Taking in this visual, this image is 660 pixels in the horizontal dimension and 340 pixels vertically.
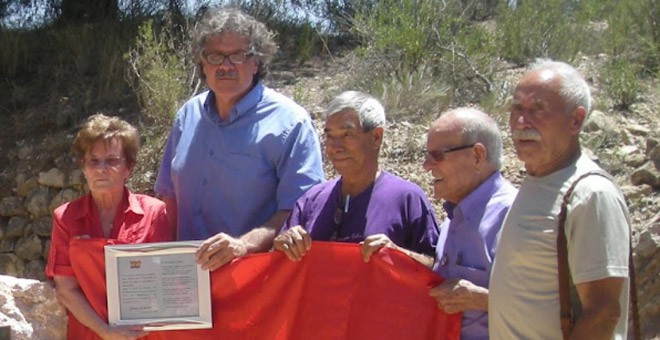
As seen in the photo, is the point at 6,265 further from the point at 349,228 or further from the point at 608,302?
the point at 608,302

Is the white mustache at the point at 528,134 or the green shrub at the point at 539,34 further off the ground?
the green shrub at the point at 539,34

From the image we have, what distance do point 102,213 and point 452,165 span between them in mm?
1662

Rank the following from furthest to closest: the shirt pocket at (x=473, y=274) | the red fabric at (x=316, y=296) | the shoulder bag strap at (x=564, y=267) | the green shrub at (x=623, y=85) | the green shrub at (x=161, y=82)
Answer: the green shrub at (x=161, y=82) → the green shrub at (x=623, y=85) → the red fabric at (x=316, y=296) → the shirt pocket at (x=473, y=274) → the shoulder bag strap at (x=564, y=267)

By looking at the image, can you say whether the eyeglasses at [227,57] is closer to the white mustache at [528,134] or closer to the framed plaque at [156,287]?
the framed plaque at [156,287]

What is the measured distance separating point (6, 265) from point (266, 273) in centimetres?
554

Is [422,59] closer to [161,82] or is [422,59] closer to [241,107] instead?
[161,82]

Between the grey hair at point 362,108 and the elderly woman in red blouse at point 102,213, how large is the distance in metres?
0.97

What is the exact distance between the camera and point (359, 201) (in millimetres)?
3904

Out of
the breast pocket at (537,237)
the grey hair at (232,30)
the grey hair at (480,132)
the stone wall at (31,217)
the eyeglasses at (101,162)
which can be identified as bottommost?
the stone wall at (31,217)

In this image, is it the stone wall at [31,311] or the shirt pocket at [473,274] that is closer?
the shirt pocket at [473,274]

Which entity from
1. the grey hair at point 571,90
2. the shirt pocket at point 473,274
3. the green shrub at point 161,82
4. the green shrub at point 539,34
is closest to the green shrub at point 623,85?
the green shrub at point 539,34

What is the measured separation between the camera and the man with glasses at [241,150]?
4.21 m

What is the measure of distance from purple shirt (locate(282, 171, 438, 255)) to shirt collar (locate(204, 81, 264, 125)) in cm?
55

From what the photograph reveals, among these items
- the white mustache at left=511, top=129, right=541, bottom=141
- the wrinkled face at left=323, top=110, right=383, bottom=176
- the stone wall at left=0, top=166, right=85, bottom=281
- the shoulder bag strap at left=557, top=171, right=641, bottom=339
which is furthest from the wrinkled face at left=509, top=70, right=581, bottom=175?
the stone wall at left=0, top=166, right=85, bottom=281
